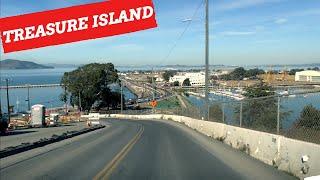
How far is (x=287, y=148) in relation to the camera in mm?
13703

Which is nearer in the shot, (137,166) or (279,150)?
(279,150)

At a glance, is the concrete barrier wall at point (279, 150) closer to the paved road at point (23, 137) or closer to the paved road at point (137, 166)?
the paved road at point (137, 166)

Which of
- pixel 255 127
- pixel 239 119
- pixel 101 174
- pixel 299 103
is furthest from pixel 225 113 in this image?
pixel 101 174

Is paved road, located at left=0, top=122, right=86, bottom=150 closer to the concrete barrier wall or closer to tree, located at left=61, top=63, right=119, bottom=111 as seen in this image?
the concrete barrier wall

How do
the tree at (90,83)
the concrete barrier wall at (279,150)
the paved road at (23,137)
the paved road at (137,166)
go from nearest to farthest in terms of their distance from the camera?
the concrete barrier wall at (279,150), the paved road at (137,166), the paved road at (23,137), the tree at (90,83)

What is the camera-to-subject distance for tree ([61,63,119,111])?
147 meters

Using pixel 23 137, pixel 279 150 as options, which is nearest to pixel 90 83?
pixel 23 137

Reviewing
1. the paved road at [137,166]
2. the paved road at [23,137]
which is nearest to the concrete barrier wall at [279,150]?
the paved road at [137,166]

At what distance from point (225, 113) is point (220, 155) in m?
8.32

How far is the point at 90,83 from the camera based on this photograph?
5822 inches

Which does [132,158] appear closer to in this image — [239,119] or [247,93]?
[239,119]

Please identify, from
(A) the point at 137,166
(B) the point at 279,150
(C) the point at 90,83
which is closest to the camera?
(B) the point at 279,150

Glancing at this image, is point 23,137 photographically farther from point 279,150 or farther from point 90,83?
point 90,83

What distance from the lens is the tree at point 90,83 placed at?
147 meters
